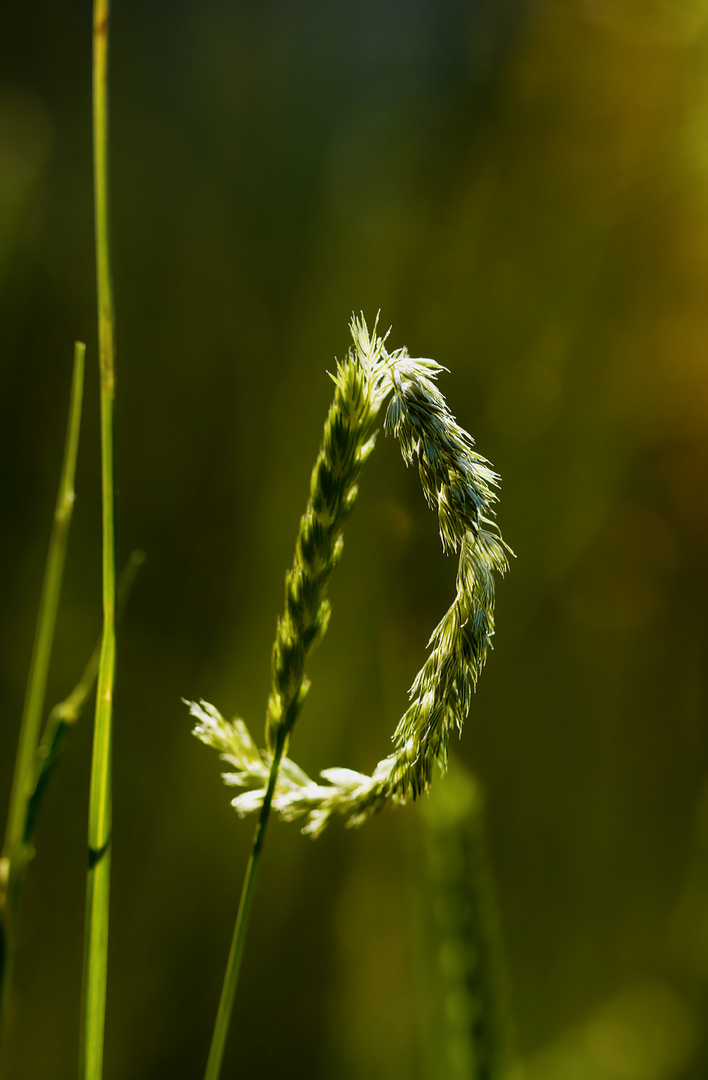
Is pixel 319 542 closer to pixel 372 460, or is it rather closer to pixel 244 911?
pixel 244 911

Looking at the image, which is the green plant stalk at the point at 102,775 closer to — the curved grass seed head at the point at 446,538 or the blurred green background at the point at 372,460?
the curved grass seed head at the point at 446,538

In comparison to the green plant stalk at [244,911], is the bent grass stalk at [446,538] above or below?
above

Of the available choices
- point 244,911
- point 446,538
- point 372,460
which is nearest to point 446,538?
point 446,538

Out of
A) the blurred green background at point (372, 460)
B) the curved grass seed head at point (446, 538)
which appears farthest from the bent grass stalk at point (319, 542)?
the blurred green background at point (372, 460)

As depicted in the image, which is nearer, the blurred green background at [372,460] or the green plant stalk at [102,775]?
the green plant stalk at [102,775]

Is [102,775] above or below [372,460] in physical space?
below

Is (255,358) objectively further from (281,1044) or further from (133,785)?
(281,1044)

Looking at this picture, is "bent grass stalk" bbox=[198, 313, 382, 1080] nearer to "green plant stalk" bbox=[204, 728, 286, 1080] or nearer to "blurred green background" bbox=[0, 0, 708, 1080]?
"green plant stalk" bbox=[204, 728, 286, 1080]

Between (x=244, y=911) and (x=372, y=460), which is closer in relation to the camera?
(x=244, y=911)

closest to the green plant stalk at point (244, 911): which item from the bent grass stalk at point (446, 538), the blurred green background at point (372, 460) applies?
the bent grass stalk at point (446, 538)
